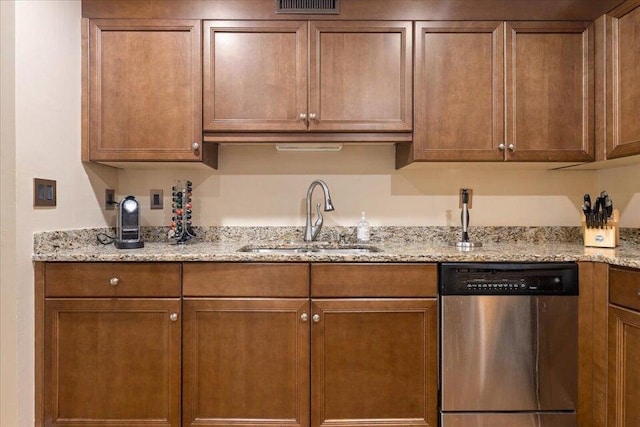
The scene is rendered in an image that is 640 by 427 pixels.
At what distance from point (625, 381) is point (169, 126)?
87.2 inches

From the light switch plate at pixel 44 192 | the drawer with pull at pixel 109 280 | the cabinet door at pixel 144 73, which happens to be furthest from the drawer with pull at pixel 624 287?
the light switch plate at pixel 44 192

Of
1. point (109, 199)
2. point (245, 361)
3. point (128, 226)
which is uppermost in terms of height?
point (109, 199)

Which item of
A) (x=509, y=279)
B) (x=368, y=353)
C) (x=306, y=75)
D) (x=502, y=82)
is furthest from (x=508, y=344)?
(x=306, y=75)

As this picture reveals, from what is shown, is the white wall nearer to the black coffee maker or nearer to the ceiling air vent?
the black coffee maker

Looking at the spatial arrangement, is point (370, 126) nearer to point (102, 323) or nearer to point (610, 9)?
point (610, 9)

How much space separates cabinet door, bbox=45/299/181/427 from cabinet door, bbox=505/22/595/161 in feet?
5.97

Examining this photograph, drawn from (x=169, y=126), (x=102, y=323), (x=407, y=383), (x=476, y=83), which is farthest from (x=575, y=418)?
(x=169, y=126)

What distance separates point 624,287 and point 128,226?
215cm

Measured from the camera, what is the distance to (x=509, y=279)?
168 centimetres

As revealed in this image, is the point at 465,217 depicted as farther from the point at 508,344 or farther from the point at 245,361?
the point at 245,361

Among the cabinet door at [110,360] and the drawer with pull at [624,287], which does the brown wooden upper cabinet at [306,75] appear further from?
the drawer with pull at [624,287]

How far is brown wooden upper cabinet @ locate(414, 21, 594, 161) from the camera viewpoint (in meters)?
1.93

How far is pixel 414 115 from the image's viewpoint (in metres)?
1.94

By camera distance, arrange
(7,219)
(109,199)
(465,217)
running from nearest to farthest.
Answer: (7,219)
(465,217)
(109,199)
